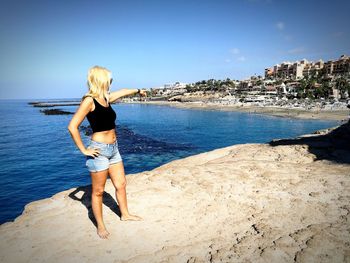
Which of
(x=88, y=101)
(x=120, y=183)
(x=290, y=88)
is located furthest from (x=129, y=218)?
(x=290, y=88)

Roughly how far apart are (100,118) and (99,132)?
8.3 inches

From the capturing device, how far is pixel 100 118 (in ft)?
10.7

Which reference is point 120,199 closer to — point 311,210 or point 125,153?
point 311,210

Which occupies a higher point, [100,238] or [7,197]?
[100,238]

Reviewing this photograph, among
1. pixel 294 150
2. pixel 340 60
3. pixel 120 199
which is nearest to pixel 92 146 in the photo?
pixel 120 199

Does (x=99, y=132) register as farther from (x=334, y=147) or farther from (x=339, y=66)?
(x=339, y=66)

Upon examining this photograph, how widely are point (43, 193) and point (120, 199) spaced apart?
10688 mm

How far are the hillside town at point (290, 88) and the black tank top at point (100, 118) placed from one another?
64210 millimetres


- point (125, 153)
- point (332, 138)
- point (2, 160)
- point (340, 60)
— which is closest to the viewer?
point (332, 138)

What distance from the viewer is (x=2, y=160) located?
19000 millimetres

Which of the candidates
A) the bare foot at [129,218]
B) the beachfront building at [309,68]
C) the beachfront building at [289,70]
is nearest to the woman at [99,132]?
the bare foot at [129,218]

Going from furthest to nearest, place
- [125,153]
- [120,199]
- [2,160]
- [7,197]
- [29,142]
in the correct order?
[29,142] → [125,153] → [2,160] → [7,197] → [120,199]

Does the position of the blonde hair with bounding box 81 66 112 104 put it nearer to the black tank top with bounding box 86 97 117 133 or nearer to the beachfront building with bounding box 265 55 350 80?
the black tank top with bounding box 86 97 117 133

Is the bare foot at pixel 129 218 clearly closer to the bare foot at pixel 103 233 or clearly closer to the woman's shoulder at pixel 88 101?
the bare foot at pixel 103 233
